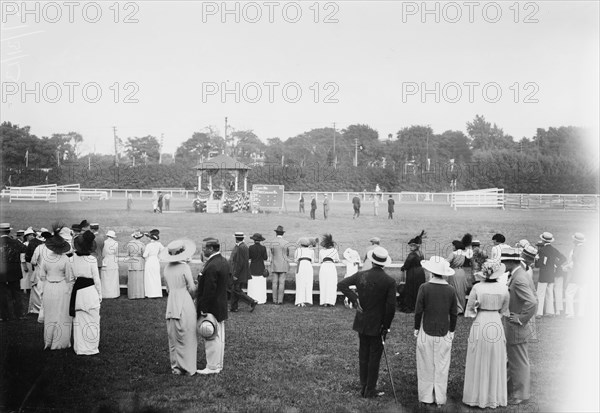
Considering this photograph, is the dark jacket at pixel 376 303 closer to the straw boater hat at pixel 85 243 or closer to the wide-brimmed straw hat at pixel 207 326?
the wide-brimmed straw hat at pixel 207 326

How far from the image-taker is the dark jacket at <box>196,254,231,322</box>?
838cm

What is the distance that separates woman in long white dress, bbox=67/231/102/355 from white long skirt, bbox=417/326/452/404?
4956 mm

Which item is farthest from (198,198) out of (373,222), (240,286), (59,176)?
(240,286)

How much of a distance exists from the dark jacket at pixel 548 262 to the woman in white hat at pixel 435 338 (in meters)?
6.08

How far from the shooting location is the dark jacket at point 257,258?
14.0 meters

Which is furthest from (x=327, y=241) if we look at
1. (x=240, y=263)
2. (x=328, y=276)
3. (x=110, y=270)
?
(x=110, y=270)

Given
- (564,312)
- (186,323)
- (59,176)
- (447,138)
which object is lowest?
(564,312)

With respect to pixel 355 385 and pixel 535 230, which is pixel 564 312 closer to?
pixel 355 385

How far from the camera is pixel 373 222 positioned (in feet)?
88.5

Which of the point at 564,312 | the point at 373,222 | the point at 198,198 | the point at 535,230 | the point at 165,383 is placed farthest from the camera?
the point at 198,198

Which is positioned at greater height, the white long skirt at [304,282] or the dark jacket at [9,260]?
the dark jacket at [9,260]

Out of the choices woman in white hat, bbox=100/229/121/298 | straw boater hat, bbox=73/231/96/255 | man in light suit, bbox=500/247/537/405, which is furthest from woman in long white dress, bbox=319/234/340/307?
man in light suit, bbox=500/247/537/405

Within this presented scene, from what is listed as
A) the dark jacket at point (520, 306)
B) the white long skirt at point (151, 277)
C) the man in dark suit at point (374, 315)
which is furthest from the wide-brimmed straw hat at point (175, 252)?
the white long skirt at point (151, 277)

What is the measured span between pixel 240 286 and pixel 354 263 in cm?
277
